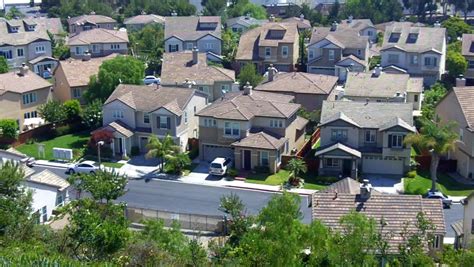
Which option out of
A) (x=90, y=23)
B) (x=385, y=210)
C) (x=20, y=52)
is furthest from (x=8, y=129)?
(x=90, y=23)

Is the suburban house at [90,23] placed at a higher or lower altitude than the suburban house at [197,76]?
higher

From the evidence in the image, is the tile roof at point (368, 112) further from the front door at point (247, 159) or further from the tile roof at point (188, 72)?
the tile roof at point (188, 72)

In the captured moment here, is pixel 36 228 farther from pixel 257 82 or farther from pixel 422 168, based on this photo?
pixel 257 82

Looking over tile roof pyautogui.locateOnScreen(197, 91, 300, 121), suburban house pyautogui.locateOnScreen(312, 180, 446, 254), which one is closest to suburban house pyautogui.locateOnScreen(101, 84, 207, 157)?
tile roof pyautogui.locateOnScreen(197, 91, 300, 121)

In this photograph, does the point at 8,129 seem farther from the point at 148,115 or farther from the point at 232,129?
the point at 232,129

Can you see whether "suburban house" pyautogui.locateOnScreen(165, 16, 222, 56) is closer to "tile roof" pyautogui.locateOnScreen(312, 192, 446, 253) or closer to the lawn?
the lawn

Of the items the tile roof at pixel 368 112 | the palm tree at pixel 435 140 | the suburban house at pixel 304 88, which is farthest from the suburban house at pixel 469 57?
the palm tree at pixel 435 140
